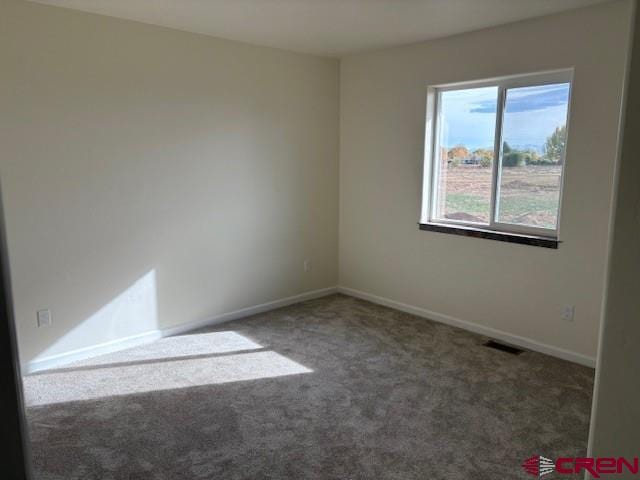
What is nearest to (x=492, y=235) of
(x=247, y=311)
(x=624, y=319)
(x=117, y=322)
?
(x=247, y=311)

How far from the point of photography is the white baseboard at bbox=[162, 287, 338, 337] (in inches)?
158

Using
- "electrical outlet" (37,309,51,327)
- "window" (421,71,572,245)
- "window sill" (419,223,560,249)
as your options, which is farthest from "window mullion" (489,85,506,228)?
"electrical outlet" (37,309,51,327)

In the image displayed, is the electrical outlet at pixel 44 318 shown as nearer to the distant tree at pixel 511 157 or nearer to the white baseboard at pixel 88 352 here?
the white baseboard at pixel 88 352

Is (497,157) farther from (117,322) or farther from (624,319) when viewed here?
(117,322)

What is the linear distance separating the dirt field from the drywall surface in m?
2.77

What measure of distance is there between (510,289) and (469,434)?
1.57m

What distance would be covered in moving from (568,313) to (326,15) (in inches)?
108

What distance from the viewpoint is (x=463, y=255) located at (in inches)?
159

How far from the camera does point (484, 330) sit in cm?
395

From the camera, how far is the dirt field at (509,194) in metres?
3.57

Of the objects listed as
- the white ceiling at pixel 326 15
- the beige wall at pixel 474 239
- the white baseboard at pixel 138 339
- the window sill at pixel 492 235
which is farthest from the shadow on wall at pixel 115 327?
the window sill at pixel 492 235

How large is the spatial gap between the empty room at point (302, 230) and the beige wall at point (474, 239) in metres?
0.02

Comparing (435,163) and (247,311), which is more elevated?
(435,163)

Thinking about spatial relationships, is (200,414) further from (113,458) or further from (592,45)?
(592,45)
